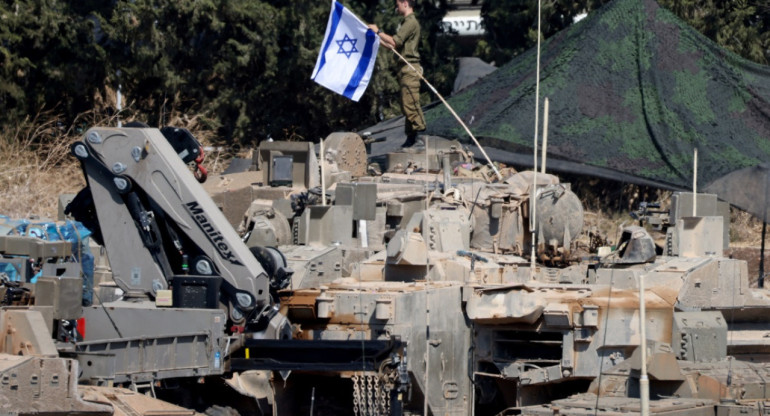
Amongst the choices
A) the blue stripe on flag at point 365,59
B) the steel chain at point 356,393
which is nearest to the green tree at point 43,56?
the blue stripe on flag at point 365,59

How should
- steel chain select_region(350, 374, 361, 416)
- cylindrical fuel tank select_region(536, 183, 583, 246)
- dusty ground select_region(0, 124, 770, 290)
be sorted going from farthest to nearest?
dusty ground select_region(0, 124, 770, 290) → cylindrical fuel tank select_region(536, 183, 583, 246) → steel chain select_region(350, 374, 361, 416)

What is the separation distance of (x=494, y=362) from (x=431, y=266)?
1.88 m

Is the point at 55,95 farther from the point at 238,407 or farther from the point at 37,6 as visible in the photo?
the point at 238,407

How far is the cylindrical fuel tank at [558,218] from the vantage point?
22188 mm

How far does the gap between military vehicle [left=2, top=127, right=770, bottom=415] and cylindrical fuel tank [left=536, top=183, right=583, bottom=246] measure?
25 millimetres

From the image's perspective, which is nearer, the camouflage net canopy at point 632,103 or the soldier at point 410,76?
the soldier at point 410,76

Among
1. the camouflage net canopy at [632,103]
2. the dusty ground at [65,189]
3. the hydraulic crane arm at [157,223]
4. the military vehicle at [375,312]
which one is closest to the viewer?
the military vehicle at [375,312]

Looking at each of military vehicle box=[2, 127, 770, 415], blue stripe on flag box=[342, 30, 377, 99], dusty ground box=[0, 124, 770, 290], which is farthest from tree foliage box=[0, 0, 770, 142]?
military vehicle box=[2, 127, 770, 415]

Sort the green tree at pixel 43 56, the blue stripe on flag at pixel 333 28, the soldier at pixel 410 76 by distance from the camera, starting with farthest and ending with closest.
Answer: the green tree at pixel 43 56, the soldier at pixel 410 76, the blue stripe on flag at pixel 333 28

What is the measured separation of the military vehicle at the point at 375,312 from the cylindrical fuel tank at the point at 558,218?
3 centimetres

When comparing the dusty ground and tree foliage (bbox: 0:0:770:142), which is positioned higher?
tree foliage (bbox: 0:0:770:142)

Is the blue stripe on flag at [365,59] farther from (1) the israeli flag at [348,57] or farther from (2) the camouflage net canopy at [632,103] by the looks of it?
(2) the camouflage net canopy at [632,103]

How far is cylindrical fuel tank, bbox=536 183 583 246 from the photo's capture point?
22.2 meters

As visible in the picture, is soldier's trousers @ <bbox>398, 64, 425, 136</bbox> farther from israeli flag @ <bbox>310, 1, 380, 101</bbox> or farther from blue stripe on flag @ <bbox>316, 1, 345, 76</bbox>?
blue stripe on flag @ <bbox>316, 1, 345, 76</bbox>
